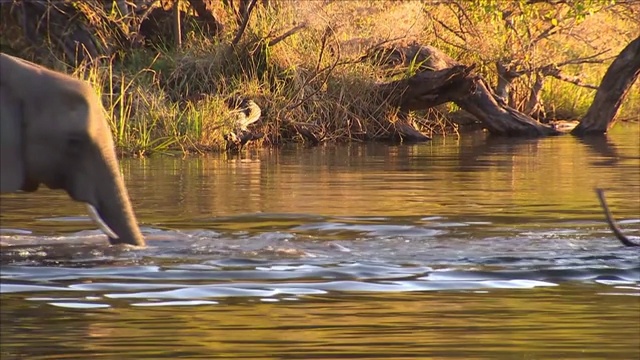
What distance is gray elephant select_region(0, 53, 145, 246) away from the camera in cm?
777

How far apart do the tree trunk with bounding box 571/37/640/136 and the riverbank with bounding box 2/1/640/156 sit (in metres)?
1.11

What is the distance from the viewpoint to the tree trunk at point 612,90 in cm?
2303

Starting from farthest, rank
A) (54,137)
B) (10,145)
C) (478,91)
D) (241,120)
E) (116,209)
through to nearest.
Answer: (478,91)
(241,120)
(116,209)
(54,137)
(10,145)

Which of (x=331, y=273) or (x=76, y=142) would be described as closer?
(x=331, y=273)

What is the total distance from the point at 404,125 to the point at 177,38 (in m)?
3.72

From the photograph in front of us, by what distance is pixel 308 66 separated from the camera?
21.4 m

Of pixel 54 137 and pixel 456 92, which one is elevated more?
pixel 456 92

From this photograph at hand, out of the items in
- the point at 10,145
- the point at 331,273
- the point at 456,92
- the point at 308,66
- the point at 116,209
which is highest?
the point at 308,66

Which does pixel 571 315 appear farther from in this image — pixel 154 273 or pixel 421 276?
pixel 154 273

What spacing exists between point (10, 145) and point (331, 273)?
6.10ft

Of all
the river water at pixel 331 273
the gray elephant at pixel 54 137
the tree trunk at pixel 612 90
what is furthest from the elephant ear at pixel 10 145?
the tree trunk at pixel 612 90

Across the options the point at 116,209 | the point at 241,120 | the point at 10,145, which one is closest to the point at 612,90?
the point at 241,120

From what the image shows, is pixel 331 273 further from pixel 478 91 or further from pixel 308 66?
pixel 478 91

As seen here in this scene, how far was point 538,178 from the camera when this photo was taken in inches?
567
